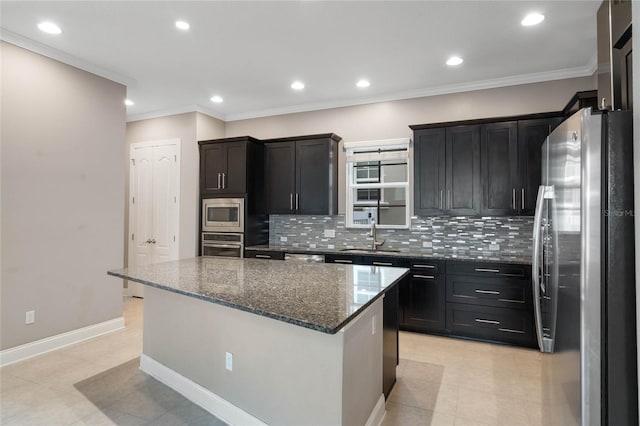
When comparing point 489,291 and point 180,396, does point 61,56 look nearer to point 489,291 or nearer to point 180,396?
point 180,396

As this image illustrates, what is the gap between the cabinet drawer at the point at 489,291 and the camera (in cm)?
353

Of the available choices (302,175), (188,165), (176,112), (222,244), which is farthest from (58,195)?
(302,175)

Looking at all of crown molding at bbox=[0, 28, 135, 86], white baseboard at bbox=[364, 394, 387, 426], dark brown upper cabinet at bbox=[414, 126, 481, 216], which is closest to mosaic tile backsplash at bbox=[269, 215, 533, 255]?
dark brown upper cabinet at bbox=[414, 126, 481, 216]

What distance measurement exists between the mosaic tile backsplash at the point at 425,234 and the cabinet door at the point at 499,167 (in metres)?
0.33

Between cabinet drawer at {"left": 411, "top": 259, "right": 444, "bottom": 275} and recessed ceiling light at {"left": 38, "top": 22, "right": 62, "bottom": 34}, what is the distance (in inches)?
163

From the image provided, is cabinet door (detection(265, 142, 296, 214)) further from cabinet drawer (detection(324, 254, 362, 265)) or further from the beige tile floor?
the beige tile floor

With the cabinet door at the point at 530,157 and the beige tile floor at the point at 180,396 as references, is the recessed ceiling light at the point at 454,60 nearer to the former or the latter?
the cabinet door at the point at 530,157

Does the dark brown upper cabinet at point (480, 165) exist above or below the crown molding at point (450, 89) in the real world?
below

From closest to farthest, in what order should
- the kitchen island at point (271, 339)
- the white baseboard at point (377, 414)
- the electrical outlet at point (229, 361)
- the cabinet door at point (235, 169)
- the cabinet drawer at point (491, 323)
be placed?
the kitchen island at point (271, 339)
the white baseboard at point (377, 414)
the electrical outlet at point (229, 361)
the cabinet drawer at point (491, 323)
the cabinet door at point (235, 169)

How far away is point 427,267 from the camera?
390cm

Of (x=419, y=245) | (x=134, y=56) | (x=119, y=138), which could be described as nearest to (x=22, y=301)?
(x=119, y=138)

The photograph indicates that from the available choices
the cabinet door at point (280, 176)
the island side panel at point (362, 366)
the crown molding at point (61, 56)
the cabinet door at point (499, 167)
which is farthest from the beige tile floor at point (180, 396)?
the crown molding at point (61, 56)

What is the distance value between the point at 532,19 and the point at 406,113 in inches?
72.9

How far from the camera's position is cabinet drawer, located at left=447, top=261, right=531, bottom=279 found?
3520mm
